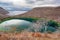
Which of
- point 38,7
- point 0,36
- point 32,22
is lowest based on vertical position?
point 0,36

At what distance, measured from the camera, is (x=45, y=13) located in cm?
494

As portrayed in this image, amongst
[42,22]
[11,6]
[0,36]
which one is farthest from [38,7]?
[0,36]

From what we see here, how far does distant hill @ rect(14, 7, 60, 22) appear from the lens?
4.89 meters

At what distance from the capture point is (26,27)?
16.0ft

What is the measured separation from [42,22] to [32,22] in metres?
0.28

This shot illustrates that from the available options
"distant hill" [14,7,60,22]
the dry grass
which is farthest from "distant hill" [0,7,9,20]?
the dry grass

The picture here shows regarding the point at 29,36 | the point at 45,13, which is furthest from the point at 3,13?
the point at 45,13

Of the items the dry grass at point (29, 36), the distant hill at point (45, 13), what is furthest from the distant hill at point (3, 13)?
the dry grass at point (29, 36)

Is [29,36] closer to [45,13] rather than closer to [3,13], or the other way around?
[45,13]

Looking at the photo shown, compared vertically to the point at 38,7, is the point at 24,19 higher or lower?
lower

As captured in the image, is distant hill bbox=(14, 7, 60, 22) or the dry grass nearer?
the dry grass

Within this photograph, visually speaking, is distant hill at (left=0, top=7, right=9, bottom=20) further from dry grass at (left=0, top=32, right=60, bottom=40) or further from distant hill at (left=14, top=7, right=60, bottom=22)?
dry grass at (left=0, top=32, right=60, bottom=40)

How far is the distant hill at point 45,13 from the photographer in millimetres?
4887

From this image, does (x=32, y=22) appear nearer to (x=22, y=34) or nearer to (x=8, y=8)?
(x=22, y=34)
